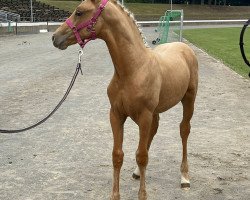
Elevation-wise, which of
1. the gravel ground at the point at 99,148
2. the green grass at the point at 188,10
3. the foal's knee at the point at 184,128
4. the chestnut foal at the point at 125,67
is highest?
the chestnut foal at the point at 125,67

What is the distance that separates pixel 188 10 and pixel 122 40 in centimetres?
7870

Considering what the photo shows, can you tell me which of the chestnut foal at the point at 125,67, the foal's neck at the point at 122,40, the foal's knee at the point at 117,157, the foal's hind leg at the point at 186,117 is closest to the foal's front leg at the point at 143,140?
the chestnut foal at the point at 125,67

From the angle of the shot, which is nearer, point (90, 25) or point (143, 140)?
point (90, 25)

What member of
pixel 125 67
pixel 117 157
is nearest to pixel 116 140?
pixel 117 157

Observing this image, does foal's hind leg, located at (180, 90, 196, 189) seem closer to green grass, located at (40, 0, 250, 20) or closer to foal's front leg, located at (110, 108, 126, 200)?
foal's front leg, located at (110, 108, 126, 200)

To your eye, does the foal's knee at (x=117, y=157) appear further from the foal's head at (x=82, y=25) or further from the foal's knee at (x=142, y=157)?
the foal's head at (x=82, y=25)

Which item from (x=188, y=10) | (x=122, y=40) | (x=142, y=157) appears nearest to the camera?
(x=122, y=40)

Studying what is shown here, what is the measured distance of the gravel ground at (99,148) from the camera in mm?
5953

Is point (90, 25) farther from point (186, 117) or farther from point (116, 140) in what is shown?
point (186, 117)

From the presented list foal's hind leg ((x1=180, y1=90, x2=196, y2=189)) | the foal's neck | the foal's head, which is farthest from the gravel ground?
the foal's head

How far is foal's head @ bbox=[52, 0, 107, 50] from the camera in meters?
4.69

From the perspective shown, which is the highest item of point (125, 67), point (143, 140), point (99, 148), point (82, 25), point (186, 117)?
point (82, 25)

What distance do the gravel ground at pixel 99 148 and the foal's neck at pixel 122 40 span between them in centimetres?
191

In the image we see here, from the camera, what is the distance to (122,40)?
16.1 feet
